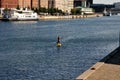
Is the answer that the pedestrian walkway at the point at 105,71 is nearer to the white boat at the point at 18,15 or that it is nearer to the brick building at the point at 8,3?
the white boat at the point at 18,15

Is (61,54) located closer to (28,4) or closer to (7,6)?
(7,6)

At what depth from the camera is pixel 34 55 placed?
139 feet

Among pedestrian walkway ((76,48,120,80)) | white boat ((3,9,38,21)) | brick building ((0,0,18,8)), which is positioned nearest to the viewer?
pedestrian walkway ((76,48,120,80))

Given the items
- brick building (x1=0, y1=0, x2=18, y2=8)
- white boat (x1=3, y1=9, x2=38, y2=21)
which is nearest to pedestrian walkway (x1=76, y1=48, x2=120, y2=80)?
white boat (x1=3, y1=9, x2=38, y2=21)

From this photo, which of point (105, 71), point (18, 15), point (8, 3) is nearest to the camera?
point (105, 71)

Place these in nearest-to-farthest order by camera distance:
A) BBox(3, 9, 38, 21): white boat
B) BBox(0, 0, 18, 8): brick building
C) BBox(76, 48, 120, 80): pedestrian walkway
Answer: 1. BBox(76, 48, 120, 80): pedestrian walkway
2. BBox(3, 9, 38, 21): white boat
3. BBox(0, 0, 18, 8): brick building

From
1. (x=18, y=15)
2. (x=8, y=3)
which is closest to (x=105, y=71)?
(x=18, y=15)

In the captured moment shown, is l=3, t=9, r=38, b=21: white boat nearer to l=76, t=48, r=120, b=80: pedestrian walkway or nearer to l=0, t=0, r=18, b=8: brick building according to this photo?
l=0, t=0, r=18, b=8: brick building

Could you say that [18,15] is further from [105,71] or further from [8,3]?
[105,71]

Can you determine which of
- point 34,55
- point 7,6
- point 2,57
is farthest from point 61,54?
point 7,6

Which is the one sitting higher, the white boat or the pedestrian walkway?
the pedestrian walkway

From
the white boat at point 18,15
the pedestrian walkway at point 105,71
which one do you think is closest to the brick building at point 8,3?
the white boat at point 18,15

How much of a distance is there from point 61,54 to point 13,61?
7.53 meters

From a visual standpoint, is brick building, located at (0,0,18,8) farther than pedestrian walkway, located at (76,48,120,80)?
Yes
